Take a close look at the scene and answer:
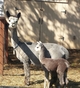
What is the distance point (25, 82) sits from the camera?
8.62 meters

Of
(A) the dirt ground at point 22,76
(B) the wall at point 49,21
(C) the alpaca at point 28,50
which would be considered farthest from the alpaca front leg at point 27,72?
(B) the wall at point 49,21

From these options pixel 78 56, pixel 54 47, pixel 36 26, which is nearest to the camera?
pixel 54 47

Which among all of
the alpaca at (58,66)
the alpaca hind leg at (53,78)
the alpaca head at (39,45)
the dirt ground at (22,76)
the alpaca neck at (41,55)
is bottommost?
the dirt ground at (22,76)

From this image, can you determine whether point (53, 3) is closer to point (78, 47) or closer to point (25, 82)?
point (78, 47)

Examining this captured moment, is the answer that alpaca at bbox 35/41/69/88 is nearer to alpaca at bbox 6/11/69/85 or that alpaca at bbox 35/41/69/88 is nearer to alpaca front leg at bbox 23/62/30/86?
alpaca at bbox 6/11/69/85

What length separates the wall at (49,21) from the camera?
547 inches

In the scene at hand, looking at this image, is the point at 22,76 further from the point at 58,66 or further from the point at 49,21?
the point at 49,21

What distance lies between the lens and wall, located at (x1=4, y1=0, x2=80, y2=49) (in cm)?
1390

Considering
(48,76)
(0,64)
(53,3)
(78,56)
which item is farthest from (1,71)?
(53,3)

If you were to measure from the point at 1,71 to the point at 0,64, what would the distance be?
0.23 m

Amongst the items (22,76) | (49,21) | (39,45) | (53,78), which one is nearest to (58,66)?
(39,45)

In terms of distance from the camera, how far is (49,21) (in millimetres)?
14039

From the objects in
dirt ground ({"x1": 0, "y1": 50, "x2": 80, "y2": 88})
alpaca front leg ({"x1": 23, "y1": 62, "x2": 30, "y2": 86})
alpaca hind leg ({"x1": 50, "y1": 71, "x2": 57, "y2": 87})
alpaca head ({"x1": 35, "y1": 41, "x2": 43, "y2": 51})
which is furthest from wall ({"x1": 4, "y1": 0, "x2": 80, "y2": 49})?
alpaca head ({"x1": 35, "y1": 41, "x2": 43, "y2": 51})

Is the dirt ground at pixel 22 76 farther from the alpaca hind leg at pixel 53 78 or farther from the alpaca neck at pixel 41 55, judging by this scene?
the alpaca neck at pixel 41 55
